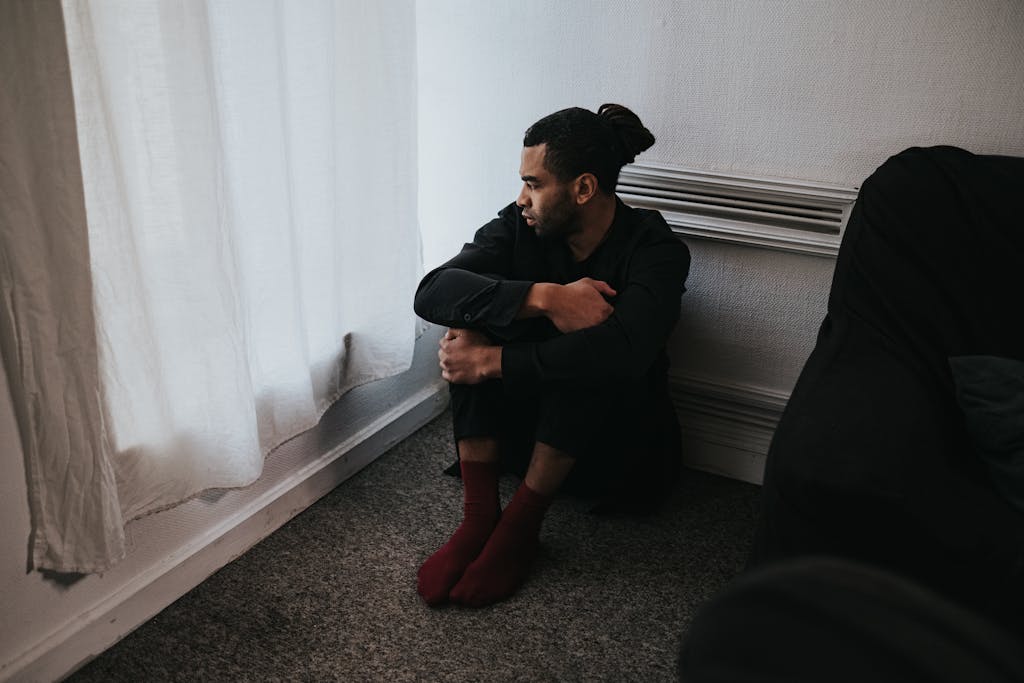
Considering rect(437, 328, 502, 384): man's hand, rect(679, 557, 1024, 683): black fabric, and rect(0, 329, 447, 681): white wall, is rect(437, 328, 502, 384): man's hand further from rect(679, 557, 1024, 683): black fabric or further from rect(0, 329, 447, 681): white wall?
rect(679, 557, 1024, 683): black fabric

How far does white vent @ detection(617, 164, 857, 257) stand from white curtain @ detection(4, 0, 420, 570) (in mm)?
558

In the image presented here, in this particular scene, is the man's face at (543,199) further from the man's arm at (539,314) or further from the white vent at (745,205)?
the white vent at (745,205)

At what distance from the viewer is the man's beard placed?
1.68 meters

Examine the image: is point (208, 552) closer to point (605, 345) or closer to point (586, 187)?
point (605, 345)

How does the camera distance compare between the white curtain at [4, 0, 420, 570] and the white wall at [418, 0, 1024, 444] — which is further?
the white wall at [418, 0, 1024, 444]

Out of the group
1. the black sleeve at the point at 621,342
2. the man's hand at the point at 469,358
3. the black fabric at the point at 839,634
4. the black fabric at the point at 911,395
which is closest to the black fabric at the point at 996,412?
the black fabric at the point at 911,395

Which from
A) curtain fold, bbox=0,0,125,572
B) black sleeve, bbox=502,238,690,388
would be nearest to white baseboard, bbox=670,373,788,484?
black sleeve, bbox=502,238,690,388

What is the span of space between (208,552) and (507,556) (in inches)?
22.0

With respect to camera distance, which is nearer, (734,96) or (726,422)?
(734,96)

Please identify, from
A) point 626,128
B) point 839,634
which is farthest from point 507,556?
point 839,634

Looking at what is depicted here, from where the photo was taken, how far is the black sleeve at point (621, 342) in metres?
1.58

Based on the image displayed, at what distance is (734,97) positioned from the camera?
1842mm

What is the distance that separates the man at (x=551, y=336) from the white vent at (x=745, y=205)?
15 cm

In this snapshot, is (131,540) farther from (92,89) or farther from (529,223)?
(529,223)
